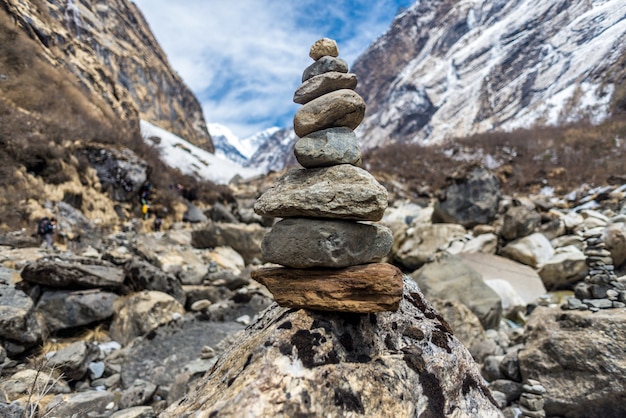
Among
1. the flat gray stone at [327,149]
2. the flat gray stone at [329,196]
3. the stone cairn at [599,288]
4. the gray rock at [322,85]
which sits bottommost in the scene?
the stone cairn at [599,288]

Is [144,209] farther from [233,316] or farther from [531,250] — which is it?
[531,250]

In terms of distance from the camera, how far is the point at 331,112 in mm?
4453

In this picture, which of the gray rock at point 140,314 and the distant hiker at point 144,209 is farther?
the distant hiker at point 144,209

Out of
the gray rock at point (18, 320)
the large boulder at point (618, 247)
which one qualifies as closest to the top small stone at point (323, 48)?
the gray rock at point (18, 320)

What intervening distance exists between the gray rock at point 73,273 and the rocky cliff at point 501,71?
56.8m

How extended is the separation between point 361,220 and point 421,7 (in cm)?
18791

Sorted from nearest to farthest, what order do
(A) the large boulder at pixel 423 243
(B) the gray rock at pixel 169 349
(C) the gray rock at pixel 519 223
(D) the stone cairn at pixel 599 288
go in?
(D) the stone cairn at pixel 599 288
(B) the gray rock at pixel 169 349
(C) the gray rock at pixel 519 223
(A) the large boulder at pixel 423 243

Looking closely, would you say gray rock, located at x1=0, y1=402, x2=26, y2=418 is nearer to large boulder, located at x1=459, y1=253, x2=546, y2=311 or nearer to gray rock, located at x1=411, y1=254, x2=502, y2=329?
gray rock, located at x1=411, y1=254, x2=502, y2=329

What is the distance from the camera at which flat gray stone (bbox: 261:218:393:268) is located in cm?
383

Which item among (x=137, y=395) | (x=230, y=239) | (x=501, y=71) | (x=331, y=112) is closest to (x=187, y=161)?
(x=230, y=239)

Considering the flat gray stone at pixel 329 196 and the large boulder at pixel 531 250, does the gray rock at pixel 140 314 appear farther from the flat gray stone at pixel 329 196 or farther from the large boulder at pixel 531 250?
the large boulder at pixel 531 250

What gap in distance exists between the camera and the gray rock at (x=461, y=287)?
9961 millimetres

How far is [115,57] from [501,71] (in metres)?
86.3

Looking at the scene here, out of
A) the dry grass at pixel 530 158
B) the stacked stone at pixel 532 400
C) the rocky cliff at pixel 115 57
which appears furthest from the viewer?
the rocky cliff at pixel 115 57
